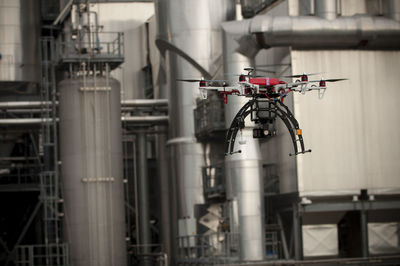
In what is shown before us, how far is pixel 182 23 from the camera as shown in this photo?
73688mm

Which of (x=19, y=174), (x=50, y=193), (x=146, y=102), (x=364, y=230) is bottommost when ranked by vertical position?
(x=364, y=230)

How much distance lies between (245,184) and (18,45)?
25494mm

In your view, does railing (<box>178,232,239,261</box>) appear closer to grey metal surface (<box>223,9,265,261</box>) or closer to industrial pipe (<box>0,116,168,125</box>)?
grey metal surface (<box>223,9,265,261</box>)

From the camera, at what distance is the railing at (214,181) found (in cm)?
6869

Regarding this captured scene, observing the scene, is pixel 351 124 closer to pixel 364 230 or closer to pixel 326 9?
pixel 364 230

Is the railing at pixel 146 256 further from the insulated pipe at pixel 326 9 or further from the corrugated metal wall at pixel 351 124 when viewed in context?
the insulated pipe at pixel 326 9

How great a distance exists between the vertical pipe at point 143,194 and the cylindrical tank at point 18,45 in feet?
33.4

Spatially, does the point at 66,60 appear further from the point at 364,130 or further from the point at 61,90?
the point at 364,130

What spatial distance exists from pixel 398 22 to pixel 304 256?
1725 cm

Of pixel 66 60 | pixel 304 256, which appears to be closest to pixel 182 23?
pixel 66 60

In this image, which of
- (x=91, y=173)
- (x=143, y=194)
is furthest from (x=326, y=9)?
(x=143, y=194)

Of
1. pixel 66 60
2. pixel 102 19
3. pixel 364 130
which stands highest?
pixel 102 19

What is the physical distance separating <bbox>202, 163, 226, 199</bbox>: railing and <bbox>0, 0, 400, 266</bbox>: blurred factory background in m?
0.11

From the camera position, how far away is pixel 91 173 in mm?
67875
